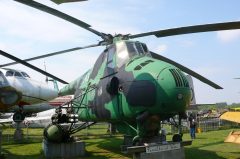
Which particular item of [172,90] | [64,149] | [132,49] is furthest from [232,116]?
[172,90]

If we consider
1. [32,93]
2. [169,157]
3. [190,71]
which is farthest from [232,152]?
[32,93]

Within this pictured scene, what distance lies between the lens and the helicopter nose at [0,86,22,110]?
37.4 ft

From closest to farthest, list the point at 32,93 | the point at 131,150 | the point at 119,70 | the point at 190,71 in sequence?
1. the point at 131,150
2. the point at 119,70
3. the point at 190,71
4. the point at 32,93

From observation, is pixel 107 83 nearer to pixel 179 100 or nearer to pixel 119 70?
pixel 119 70

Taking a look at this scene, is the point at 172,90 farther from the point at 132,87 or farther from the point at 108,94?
the point at 108,94

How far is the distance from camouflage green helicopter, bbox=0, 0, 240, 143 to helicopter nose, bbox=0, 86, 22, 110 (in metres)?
1.76

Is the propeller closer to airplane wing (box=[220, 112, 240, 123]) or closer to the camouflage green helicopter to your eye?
the camouflage green helicopter

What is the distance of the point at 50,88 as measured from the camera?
21.0 meters

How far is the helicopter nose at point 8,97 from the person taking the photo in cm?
1140

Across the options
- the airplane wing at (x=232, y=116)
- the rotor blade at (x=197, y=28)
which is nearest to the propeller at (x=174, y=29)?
the rotor blade at (x=197, y=28)

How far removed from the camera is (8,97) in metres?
11.5

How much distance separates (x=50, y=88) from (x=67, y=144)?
28.5ft

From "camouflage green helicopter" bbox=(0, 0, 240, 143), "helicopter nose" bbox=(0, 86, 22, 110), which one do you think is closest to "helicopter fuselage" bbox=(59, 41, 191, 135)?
"camouflage green helicopter" bbox=(0, 0, 240, 143)

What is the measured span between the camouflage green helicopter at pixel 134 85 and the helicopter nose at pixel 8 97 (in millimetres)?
1755
